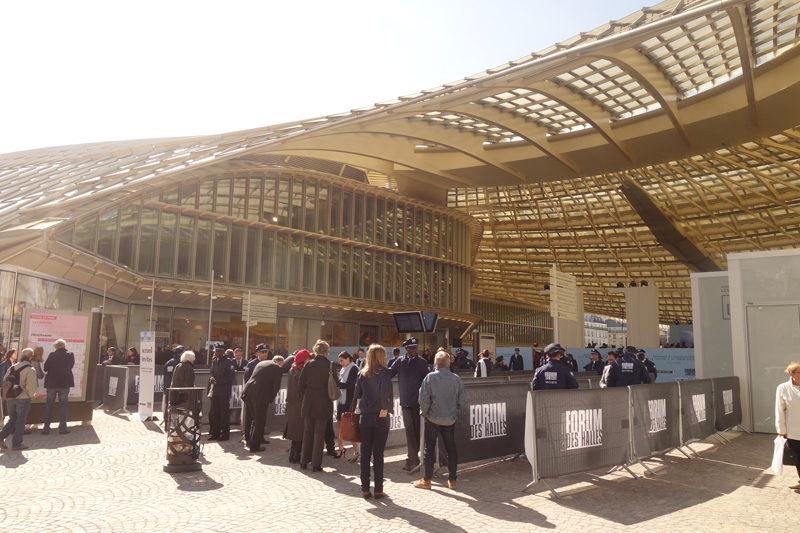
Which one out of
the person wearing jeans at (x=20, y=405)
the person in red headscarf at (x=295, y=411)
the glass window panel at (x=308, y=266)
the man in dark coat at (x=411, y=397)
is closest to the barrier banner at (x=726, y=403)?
the man in dark coat at (x=411, y=397)

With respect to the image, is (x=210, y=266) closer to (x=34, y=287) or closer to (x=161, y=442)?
(x=34, y=287)

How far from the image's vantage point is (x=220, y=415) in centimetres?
1168

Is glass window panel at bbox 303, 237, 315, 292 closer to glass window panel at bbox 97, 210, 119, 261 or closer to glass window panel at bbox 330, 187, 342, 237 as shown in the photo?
glass window panel at bbox 330, 187, 342, 237

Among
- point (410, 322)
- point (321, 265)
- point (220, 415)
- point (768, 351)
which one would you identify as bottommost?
point (220, 415)

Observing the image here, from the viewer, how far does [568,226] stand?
148ft

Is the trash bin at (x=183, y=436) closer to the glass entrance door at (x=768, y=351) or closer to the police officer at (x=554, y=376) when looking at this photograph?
the police officer at (x=554, y=376)

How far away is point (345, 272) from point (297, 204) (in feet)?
15.9

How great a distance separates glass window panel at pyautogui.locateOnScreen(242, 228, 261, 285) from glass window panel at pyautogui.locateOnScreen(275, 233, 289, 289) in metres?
1.18

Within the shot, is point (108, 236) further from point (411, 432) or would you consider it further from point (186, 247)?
point (411, 432)

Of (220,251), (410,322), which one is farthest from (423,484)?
(220,251)

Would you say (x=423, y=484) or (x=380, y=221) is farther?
(x=380, y=221)

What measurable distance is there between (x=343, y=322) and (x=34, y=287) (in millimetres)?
18584

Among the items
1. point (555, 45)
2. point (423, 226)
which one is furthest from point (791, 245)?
point (555, 45)

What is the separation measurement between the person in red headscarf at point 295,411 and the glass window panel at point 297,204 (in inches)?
903
